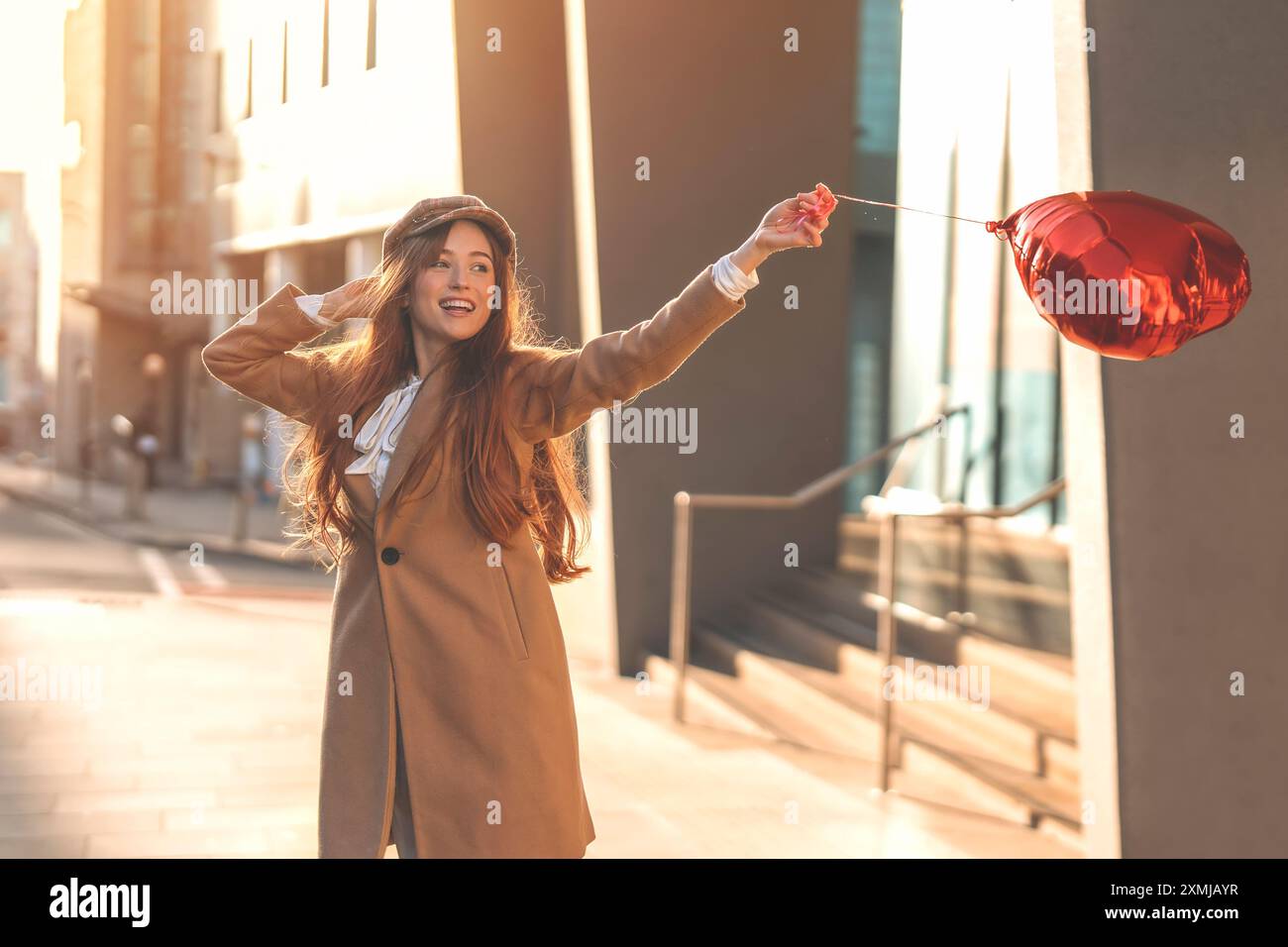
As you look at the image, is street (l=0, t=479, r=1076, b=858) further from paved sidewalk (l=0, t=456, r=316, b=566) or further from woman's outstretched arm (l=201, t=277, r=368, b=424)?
paved sidewalk (l=0, t=456, r=316, b=566)

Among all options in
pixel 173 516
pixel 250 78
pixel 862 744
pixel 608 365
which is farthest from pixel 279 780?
pixel 173 516

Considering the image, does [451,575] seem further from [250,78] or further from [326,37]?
[250,78]

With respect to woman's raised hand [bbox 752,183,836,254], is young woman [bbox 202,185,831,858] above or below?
below

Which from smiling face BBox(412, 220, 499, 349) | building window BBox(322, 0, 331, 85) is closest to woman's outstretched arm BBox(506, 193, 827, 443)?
smiling face BBox(412, 220, 499, 349)

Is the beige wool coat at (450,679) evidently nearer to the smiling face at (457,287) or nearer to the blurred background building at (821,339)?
the smiling face at (457,287)

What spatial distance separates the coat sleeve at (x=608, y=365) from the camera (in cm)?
259

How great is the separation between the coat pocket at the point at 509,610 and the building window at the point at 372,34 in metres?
6.01

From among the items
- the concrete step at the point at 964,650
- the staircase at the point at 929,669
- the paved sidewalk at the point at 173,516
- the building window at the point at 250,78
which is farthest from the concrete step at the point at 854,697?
the paved sidewalk at the point at 173,516

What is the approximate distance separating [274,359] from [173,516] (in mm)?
18122

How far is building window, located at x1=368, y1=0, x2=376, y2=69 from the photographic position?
320 inches

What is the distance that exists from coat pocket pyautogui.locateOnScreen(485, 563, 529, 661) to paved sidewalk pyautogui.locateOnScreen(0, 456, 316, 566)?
9.75 meters

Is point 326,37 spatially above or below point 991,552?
above

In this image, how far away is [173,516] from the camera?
66.0 feet
